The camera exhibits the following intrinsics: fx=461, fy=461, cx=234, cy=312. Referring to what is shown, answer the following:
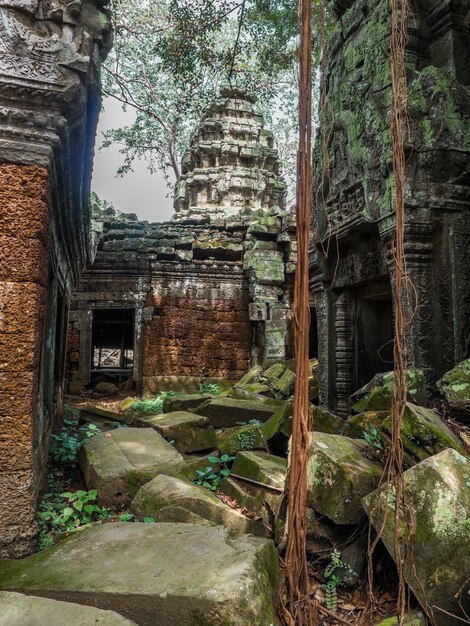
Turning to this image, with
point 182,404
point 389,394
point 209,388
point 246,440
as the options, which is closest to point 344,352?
point 389,394

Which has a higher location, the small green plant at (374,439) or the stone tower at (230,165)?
the stone tower at (230,165)

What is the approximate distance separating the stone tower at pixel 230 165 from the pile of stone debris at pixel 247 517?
430 inches

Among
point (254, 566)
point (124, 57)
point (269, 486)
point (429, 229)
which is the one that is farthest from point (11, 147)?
point (124, 57)

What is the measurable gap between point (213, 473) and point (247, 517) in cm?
93

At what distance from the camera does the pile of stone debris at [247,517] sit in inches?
68.3

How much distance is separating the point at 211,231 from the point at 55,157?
8269mm

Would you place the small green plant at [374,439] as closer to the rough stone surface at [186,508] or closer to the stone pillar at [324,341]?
the rough stone surface at [186,508]

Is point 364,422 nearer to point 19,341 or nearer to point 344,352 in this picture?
point 344,352

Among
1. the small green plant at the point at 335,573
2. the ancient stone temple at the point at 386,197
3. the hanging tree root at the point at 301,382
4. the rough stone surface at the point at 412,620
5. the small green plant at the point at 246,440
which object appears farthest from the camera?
the ancient stone temple at the point at 386,197

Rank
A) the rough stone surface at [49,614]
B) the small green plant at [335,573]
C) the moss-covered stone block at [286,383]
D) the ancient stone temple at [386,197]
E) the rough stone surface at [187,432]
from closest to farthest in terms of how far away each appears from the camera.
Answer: the rough stone surface at [49,614] < the small green plant at [335,573] < the rough stone surface at [187,432] < the ancient stone temple at [386,197] < the moss-covered stone block at [286,383]

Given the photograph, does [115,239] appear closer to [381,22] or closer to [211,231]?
[211,231]

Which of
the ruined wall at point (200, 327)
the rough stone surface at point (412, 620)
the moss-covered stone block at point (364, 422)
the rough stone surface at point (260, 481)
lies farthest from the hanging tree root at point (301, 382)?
the ruined wall at point (200, 327)

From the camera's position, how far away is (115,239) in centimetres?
1042

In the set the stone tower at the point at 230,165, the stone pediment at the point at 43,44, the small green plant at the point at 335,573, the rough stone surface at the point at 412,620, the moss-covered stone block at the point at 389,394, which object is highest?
the stone tower at the point at 230,165
